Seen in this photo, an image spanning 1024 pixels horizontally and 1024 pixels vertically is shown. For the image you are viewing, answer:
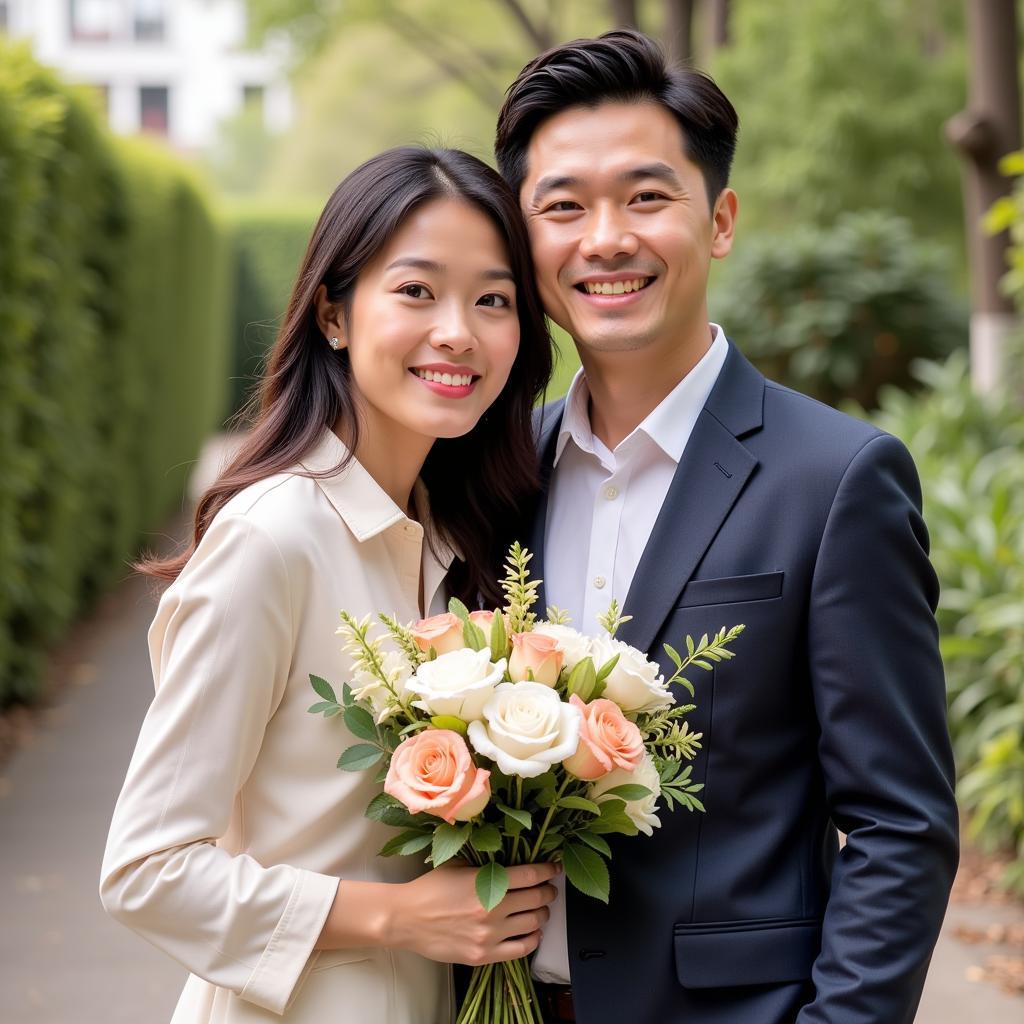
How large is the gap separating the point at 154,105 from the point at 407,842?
79738 millimetres

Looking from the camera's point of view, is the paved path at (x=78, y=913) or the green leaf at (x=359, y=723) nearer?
the green leaf at (x=359, y=723)

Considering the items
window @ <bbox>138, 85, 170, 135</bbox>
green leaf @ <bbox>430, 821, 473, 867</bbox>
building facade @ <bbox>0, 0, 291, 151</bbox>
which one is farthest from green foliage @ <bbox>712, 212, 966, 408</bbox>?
window @ <bbox>138, 85, 170, 135</bbox>

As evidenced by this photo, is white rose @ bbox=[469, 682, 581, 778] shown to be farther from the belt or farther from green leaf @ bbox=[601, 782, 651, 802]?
the belt

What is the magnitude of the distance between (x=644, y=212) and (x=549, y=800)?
1090mm

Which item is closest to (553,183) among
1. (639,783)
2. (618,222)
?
(618,222)

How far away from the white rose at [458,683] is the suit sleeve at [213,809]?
0.31 m

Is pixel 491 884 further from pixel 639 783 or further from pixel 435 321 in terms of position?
pixel 435 321

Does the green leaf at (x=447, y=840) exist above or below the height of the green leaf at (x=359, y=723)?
below

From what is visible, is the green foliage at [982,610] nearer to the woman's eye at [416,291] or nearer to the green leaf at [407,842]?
the woman's eye at [416,291]

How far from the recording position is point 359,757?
203 cm

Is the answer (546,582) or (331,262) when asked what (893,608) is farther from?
(331,262)

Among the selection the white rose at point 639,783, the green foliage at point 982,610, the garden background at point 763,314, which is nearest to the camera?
the white rose at point 639,783

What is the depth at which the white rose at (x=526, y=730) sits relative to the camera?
6.12 feet

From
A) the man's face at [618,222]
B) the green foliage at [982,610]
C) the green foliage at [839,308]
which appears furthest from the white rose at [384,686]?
the green foliage at [839,308]
